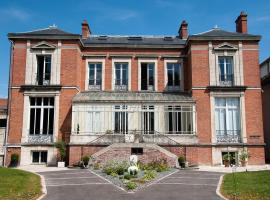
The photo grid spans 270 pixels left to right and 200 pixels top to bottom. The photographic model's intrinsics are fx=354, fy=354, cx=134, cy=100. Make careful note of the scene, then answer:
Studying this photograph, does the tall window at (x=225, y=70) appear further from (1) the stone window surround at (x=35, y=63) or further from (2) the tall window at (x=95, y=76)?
(1) the stone window surround at (x=35, y=63)

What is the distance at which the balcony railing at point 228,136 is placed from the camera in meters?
24.6

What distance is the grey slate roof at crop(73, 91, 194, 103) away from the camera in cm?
2470

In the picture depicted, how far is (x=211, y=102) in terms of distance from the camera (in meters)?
25.0

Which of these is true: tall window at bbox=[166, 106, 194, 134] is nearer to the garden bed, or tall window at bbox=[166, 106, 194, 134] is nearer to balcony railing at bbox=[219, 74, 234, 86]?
balcony railing at bbox=[219, 74, 234, 86]

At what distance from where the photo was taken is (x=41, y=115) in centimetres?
2508

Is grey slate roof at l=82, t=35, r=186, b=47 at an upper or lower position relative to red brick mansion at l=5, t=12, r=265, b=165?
upper

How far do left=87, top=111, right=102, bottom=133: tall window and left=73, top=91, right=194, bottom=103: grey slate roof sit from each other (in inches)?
37.0

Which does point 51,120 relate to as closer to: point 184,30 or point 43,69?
point 43,69

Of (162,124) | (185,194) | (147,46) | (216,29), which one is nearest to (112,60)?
(147,46)

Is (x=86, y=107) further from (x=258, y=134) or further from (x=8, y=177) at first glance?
(x=258, y=134)

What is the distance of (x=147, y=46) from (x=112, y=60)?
295 centimetres

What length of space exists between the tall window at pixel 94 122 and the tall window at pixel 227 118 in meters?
8.30

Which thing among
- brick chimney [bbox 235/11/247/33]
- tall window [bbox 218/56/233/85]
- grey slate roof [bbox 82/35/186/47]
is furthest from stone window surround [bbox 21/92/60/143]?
brick chimney [bbox 235/11/247/33]

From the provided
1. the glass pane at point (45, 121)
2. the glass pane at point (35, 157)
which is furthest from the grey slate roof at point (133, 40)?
the glass pane at point (35, 157)
